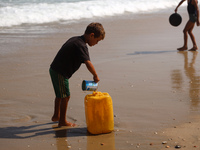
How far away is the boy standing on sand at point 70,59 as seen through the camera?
3.95 metres

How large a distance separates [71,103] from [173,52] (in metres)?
4.20

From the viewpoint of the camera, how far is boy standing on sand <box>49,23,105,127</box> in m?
3.95

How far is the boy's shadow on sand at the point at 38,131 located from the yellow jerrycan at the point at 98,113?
0.13 meters

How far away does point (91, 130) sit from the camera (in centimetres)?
397

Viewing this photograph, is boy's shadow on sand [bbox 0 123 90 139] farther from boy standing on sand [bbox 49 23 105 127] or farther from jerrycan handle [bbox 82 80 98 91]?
jerrycan handle [bbox 82 80 98 91]

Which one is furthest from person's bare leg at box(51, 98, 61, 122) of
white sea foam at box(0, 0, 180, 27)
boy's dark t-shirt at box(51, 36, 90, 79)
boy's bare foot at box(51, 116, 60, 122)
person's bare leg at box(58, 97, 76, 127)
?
white sea foam at box(0, 0, 180, 27)

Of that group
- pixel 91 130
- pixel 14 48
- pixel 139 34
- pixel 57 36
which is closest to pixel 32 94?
pixel 91 130

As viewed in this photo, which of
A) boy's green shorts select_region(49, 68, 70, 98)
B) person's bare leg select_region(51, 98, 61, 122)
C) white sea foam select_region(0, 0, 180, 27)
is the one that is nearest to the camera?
boy's green shorts select_region(49, 68, 70, 98)

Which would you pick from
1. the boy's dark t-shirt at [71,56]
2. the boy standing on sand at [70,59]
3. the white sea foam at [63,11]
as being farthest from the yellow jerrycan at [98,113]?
the white sea foam at [63,11]

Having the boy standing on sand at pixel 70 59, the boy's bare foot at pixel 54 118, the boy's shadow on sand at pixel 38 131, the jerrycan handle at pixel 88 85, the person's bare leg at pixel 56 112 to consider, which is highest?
the boy standing on sand at pixel 70 59

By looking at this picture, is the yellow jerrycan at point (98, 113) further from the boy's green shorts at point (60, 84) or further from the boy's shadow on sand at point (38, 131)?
the boy's green shorts at point (60, 84)

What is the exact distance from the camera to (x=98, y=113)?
3.97 metres

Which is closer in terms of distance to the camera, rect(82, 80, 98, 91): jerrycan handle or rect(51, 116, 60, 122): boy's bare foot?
rect(82, 80, 98, 91): jerrycan handle

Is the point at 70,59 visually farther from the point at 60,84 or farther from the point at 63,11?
the point at 63,11
